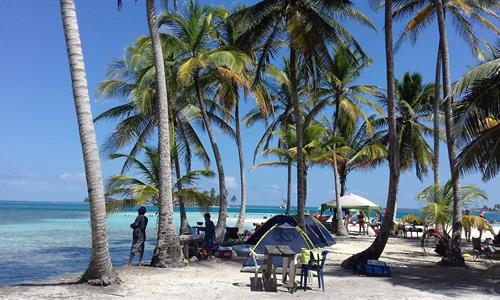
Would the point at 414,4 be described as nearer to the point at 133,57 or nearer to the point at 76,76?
the point at 133,57

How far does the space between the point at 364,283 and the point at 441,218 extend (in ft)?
15.9

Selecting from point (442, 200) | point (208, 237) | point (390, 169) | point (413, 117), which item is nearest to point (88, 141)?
point (208, 237)

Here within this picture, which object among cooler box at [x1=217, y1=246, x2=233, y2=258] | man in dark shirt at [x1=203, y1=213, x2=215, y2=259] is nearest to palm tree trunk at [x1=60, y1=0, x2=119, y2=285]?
man in dark shirt at [x1=203, y1=213, x2=215, y2=259]

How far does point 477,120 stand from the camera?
11.6 metres

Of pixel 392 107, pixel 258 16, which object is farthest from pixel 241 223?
pixel 392 107

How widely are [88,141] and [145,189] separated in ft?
23.3

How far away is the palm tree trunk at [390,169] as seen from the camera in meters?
12.8

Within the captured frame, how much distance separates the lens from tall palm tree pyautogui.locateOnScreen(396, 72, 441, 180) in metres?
28.4

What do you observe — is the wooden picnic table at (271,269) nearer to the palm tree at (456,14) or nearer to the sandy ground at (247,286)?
the sandy ground at (247,286)

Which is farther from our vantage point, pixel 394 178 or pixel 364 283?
pixel 394 178

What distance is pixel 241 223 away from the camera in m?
23.0

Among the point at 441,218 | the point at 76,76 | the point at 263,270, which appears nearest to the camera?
the point at 76,76

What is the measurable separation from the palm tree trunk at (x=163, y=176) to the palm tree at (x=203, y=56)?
3.18 m

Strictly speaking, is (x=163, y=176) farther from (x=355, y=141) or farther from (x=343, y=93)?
(x=355, y=141)
